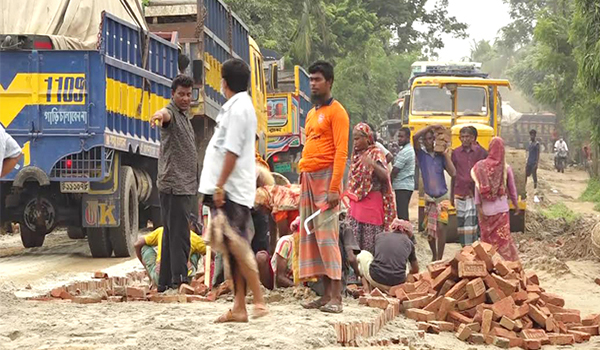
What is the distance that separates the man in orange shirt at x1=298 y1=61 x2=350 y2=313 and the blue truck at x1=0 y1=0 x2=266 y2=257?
5.42m

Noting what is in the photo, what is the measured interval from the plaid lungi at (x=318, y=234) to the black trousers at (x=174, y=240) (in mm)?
1372

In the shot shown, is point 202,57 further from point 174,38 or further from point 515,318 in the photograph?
point 515,318

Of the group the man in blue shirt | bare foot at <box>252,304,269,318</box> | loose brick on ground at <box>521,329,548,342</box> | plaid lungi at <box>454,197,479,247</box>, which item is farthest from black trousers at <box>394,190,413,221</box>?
bare foot at <box>252,304,269,318</box>

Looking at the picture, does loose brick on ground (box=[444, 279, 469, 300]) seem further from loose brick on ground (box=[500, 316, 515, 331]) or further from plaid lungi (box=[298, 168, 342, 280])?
plaid lungi (box=[298, 168, 342, 280])

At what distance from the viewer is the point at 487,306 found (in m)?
8.85

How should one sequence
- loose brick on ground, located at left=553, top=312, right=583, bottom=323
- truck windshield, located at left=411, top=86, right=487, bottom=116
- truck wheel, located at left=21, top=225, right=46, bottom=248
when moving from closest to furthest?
loose brick on ground, located at left=553, top=312, right=583, bottom=323 → truck wheel, located at left=21, top=225, right=46, bottom=248 → truck windshield, located at left=411, top=86, right=487, bottom=116

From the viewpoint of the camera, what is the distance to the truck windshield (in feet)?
66.2

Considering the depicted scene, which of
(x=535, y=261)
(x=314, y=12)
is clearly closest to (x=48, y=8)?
(x=535, y=261)

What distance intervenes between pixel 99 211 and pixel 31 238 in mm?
1926

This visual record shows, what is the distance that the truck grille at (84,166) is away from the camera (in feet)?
42.8

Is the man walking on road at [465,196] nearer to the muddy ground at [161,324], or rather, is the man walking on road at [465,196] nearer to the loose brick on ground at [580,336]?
the muddy ground at [161,324]

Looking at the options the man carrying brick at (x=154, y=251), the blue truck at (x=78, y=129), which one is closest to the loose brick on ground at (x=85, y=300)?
the man carrying brick at (x=154, y=251)

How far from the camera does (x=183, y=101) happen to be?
367 inches

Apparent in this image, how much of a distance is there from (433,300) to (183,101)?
8.54ft
